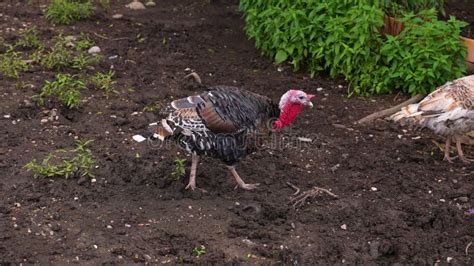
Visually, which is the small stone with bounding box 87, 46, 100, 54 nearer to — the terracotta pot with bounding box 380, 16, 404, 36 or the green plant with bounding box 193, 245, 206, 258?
the terracotta pot with bounding box 380, 16, 404, 36

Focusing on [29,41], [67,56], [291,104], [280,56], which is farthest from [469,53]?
[29,41]

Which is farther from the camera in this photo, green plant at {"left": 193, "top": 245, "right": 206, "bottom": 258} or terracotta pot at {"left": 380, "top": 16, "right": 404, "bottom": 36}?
terracotta pot at {"left": 380, "top": 16, "right": 404, "bottom": 36}

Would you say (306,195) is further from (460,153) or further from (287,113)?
(460,153)

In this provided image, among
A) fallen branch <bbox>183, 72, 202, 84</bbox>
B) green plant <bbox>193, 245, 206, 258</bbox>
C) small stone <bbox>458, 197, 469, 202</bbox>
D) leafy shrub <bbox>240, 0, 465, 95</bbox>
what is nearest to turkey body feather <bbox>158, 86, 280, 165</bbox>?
green plant <bbox>193, 245, 206, 258</bbox>

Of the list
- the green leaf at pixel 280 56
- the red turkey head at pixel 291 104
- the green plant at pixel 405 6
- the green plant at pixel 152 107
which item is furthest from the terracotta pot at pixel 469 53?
the green plant at pixel 152 107

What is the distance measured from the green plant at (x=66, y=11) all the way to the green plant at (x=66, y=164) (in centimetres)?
308

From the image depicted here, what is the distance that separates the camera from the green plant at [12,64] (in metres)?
7.30

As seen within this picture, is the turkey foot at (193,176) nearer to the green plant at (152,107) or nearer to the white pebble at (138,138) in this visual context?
the white pebble at (138,138)

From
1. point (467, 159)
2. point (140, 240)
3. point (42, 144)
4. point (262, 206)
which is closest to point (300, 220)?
point (262, 206)

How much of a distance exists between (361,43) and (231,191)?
2.26 metres

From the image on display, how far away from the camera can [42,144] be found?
616cm

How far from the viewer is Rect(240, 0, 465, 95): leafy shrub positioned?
7.00 m

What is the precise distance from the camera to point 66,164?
5.73 meters

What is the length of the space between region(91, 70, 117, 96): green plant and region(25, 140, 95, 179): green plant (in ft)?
3.91
